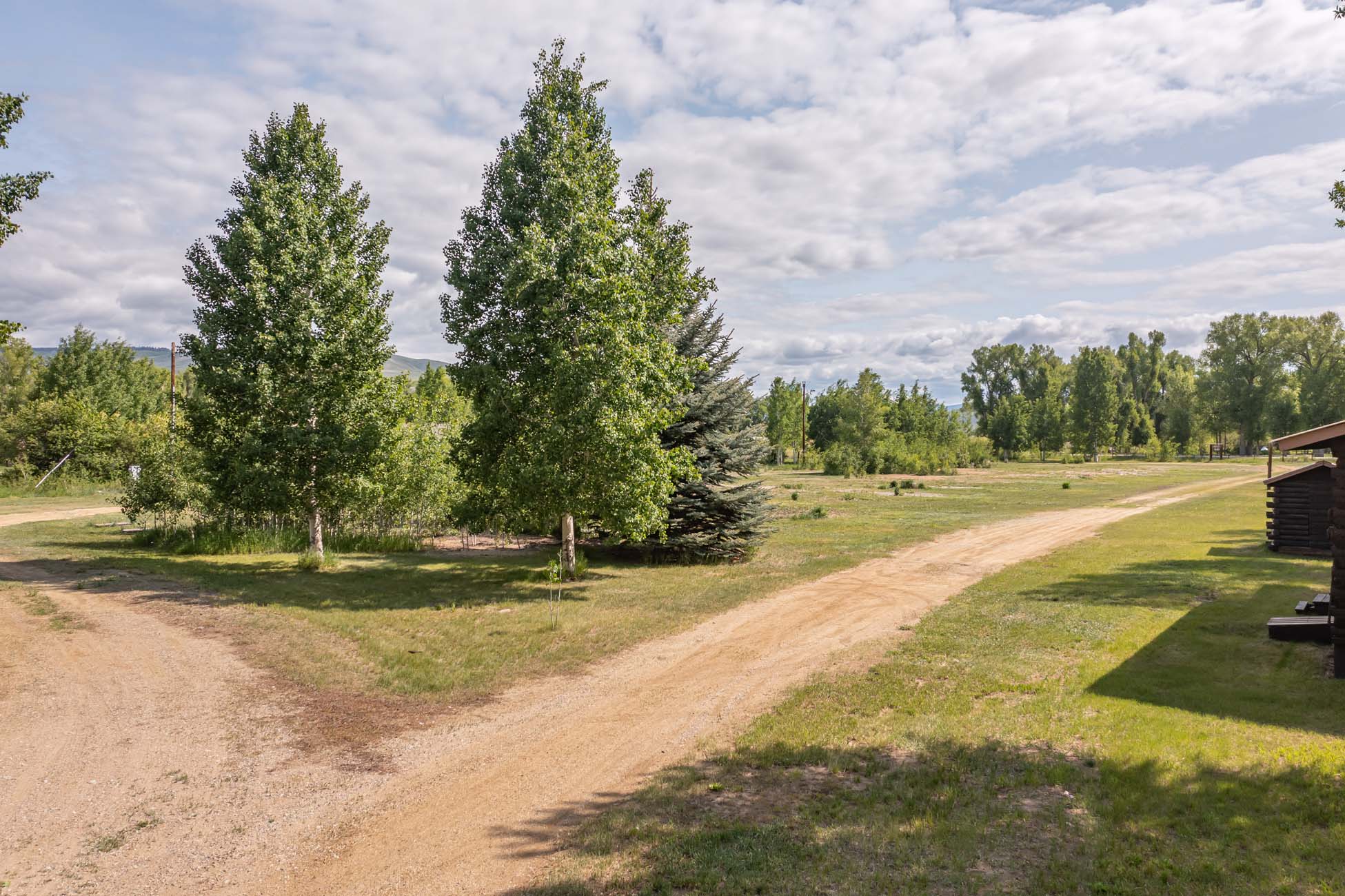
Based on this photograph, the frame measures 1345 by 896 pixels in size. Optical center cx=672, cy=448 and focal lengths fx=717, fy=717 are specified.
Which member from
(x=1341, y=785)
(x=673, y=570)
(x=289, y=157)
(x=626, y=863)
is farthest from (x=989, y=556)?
(x=289, y=157)

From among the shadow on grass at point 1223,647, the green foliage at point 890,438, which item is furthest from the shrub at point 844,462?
the shadow on grass at point 1223,647

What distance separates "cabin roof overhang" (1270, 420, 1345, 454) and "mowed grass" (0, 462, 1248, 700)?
9.36 metres

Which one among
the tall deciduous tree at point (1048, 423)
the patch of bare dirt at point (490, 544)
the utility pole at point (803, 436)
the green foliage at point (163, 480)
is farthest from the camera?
the tall deciduous tree at point (1048, 423)

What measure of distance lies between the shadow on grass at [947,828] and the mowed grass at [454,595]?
4267 mm

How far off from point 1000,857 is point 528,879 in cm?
362

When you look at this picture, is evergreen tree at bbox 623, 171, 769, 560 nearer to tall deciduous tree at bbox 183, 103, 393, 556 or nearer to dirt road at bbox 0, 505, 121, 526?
tall deciduous tree at bbox 183, 103, 393, 556

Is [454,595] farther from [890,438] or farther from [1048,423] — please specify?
[1048,423]

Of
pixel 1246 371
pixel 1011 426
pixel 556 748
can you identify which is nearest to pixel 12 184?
pixel 556 748

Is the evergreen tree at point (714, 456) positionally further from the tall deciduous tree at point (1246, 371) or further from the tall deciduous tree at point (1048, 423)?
the tall deciduous tree at point (1246, 371)

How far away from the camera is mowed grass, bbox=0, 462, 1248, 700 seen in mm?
10820

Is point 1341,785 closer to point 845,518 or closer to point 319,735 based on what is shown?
point 319,735

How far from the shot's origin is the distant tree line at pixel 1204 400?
81.8m

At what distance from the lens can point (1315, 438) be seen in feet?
33.7

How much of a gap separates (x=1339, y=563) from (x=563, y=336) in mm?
13532
